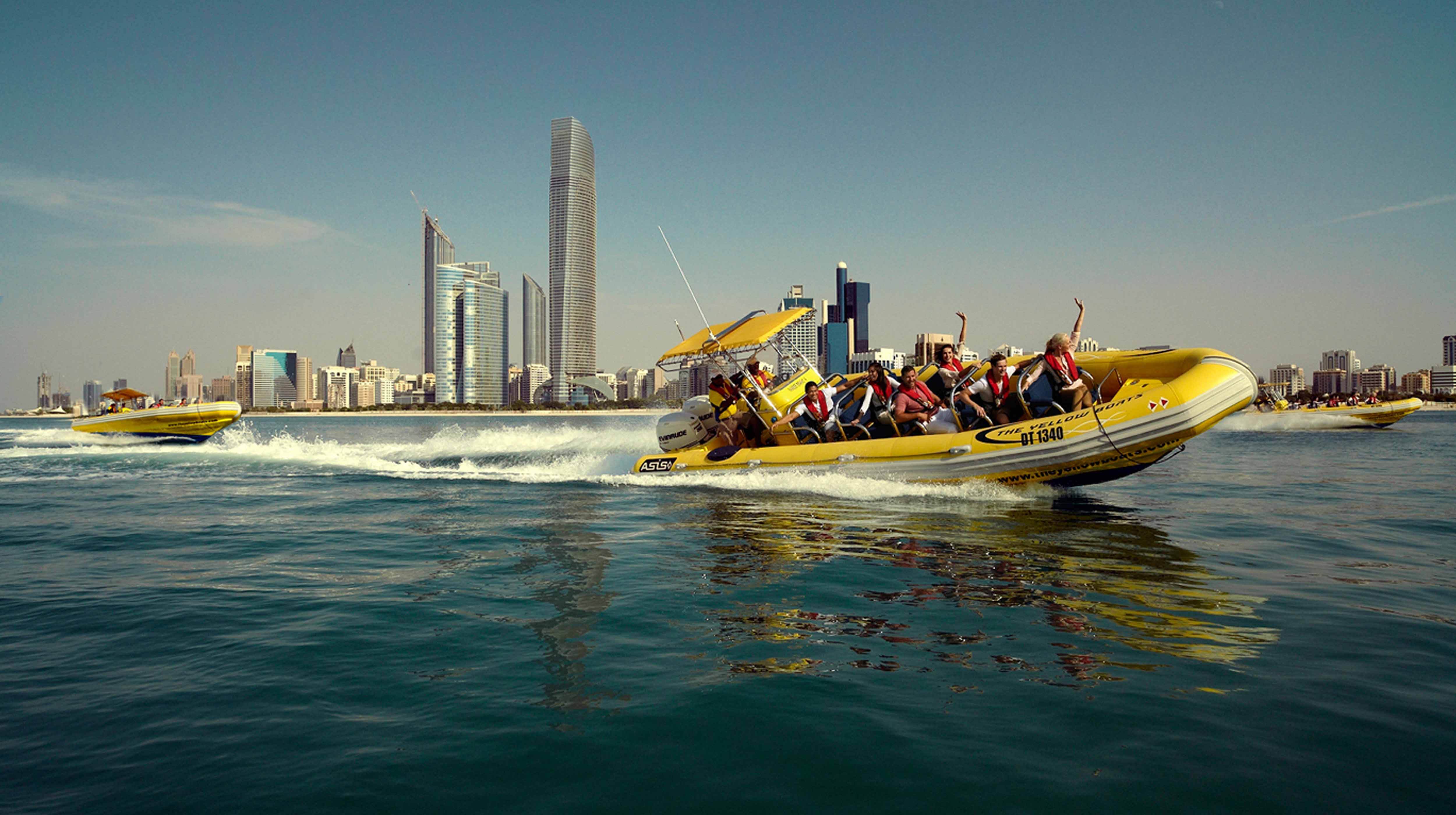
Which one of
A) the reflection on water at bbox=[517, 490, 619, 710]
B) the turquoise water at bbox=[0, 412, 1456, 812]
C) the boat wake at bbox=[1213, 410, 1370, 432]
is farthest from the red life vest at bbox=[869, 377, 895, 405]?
the boat wake at bbox=[1213, 410, 1370, 432]

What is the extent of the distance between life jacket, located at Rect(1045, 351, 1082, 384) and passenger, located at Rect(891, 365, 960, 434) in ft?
5.76

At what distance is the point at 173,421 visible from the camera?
24859mm

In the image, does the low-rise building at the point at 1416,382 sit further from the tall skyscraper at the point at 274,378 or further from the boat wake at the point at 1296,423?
the tall skyscraper at the point at 274,378

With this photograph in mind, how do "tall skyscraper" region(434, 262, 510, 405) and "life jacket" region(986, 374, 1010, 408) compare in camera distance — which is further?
"tall skyscraper" region(434, 262, 510, 405)

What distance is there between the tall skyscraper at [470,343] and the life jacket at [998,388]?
17330cm

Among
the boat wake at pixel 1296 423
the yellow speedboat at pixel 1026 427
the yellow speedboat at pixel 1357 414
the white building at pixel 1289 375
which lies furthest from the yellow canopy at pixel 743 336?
the white building at pixel 1289 375

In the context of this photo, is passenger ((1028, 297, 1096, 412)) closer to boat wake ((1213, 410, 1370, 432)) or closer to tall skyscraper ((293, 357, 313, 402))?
boat wake ((1213, 410, 1370, 432))

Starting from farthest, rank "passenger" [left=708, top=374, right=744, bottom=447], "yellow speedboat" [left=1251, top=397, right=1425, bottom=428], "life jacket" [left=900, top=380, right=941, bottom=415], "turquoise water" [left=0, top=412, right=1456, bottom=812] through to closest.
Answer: "yellow speedboat" [left=1251, top=397, right=1425, bottom=428] → "passenger" [left=708, top=374, right=744, bottom=447] → "life jacket" [left=900, top=380, right=941, bottom=415] → "turquoise water" [left=0, top=412, right=1456, bottom=812]

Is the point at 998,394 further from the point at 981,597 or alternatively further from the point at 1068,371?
the point at 981,597

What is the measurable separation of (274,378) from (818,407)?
208298mm

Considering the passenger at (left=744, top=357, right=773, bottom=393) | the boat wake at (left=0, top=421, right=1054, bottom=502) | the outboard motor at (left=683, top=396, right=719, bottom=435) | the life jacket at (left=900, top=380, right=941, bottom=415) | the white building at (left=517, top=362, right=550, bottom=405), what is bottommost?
the boat wake at (left=0, top=421, right=1054, bottom=502)

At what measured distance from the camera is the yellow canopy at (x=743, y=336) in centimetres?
1233

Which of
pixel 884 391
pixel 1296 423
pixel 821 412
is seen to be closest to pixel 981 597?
pixel 884 391

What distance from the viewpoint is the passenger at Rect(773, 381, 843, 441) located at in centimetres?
1201
